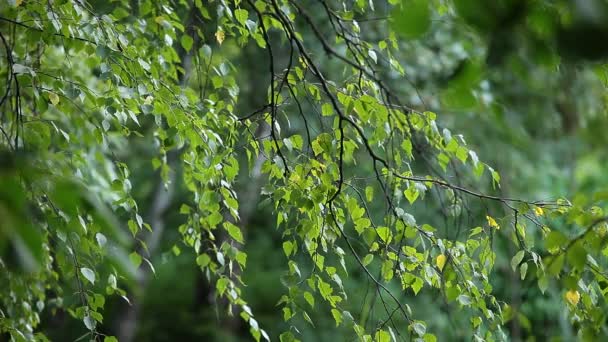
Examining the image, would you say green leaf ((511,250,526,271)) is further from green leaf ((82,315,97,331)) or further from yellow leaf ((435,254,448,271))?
green leaf ((82,315,97,331))

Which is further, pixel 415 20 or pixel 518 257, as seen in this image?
pixel 518 257

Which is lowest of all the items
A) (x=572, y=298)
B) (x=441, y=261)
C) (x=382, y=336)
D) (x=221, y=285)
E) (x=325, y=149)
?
(x=221, y=285)

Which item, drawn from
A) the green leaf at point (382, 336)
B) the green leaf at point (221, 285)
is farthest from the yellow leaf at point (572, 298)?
the green leaf at point (221, 285)

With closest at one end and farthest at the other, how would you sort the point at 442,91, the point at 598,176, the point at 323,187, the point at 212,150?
1. the point at 442,91
2. the point at 323,187
3. the point at 212,150
4. the point at 598,176

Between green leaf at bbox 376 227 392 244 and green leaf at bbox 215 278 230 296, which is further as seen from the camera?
green leaf at bbox 215 278 230 296

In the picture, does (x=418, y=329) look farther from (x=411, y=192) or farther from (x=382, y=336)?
(x=411, y=192)

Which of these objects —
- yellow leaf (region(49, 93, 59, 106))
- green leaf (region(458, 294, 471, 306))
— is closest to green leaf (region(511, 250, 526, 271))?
green leaf (region(458, 294, 471, 306))

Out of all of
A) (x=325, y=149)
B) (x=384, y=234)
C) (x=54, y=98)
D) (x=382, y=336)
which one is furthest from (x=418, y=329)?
(x=54, y=98)

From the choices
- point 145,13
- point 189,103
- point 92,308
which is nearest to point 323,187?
point 189,103

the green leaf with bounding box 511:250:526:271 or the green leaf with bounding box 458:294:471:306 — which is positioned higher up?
the green leaf with bounding box 511:250:526:271

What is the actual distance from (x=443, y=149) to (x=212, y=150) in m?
0.68

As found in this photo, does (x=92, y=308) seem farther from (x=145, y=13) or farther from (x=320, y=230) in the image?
(x=145, y=13)

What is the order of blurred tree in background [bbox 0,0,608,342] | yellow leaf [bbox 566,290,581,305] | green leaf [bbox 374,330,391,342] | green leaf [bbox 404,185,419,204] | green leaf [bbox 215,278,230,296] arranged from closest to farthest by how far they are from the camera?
blurred tree in background [bbox 0,0,608,342]
yellow leaf [bbox 566,290,581,305]
green leaf [bbox 374,330,391,342]
green leaf [bbox 404,185,419,204]
green leaf [bbox 215,278,230,296]

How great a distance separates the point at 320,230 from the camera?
202 centimetres
